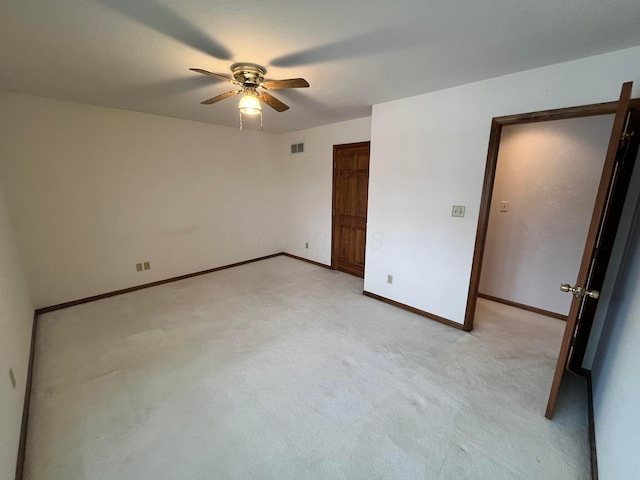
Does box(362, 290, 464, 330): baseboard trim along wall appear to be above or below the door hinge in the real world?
below

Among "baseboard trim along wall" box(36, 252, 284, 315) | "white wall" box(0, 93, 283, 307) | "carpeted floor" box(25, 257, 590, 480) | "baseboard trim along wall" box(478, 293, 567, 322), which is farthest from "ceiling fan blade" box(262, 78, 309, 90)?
"baseboard trim along wall" box(478, 293, 567, 322)

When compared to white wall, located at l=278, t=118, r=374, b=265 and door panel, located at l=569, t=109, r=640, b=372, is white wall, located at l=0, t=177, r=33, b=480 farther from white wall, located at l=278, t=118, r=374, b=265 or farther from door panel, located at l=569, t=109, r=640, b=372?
white wall, located at l=278, t=118, r=374, b=265

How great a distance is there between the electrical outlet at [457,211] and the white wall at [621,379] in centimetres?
109

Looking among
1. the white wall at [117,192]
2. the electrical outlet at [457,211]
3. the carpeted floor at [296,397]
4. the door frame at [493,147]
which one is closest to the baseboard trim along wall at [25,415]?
the carpeted floor at [296,397]

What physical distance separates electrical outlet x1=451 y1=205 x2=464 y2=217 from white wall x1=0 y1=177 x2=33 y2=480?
3.32 meters

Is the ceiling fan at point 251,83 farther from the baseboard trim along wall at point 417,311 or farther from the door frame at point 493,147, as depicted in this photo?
the baseboard trim along wall at point 417,311

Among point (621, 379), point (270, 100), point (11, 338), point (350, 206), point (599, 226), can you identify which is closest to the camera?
point (621, 379)

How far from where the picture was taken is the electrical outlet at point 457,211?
101 inches

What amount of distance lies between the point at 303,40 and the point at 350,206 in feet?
8.74

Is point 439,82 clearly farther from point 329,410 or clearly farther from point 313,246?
point 313,246

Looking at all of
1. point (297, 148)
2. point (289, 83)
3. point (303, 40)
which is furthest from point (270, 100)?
point (297, 148)

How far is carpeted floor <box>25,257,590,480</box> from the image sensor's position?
4.66 feet

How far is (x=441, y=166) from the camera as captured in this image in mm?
2619

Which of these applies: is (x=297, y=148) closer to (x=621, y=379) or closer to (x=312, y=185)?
(x=312, y=185)
